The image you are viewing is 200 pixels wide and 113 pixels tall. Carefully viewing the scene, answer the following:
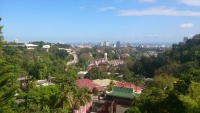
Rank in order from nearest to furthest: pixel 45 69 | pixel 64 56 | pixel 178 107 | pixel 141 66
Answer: pixel 178 107
pixel 45 69
pixel 141 66
pixel 64 56

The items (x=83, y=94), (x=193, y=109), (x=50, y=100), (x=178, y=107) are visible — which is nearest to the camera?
(x=193, y=109)

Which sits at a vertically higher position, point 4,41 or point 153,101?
point 4,41

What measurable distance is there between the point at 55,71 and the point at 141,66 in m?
16.8

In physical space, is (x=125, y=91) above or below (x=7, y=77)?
below

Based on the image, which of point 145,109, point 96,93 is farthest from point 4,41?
point 96,93

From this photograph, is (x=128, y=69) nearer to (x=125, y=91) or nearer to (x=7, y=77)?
(x=125, y=91)

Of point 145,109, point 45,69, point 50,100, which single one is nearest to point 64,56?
point 45,69

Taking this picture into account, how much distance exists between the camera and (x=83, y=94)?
15.0 metres

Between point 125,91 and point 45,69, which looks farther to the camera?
point 45,69

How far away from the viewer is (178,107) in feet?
36.5

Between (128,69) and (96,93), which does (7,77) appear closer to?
(96,93)

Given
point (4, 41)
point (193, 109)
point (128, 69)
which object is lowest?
point (128, 69)

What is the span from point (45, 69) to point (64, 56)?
27.3 m

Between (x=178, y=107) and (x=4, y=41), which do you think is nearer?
(x=4, y=41)
